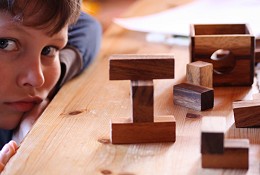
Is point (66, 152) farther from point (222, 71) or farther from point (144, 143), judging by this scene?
point (222, 71)

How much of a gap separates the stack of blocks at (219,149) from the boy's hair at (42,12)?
16.1 inches

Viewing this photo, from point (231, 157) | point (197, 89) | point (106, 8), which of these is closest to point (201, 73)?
point (197, 89)

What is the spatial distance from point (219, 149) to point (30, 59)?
436mm

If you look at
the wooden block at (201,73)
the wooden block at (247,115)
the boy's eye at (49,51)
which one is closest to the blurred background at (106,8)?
the boy's eye at (49,51)

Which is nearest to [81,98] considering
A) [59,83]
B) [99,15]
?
[59,83]

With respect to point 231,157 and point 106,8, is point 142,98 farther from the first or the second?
point 106,8

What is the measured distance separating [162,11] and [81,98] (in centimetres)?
62

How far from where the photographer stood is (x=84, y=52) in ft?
4.10

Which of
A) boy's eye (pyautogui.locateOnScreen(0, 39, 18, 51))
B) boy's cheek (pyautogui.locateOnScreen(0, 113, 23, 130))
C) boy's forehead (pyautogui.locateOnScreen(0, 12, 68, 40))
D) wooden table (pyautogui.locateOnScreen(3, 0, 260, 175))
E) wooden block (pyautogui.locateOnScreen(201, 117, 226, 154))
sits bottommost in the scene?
boy's cheek (pyautogui.locateOnScreen(0, 113, 23, 130))

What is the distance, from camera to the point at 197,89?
0.94m

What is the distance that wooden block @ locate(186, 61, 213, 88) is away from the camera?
974 mm

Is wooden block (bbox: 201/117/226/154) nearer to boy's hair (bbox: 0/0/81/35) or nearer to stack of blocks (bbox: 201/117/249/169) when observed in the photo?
stack of blocks (bbox: 201/117/249/169)

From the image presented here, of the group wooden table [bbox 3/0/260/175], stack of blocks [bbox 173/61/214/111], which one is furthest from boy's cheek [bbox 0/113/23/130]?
stack of blocks [bbox 173/61/214/111]

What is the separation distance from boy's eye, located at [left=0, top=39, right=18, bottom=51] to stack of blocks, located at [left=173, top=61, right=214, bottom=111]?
295mm
